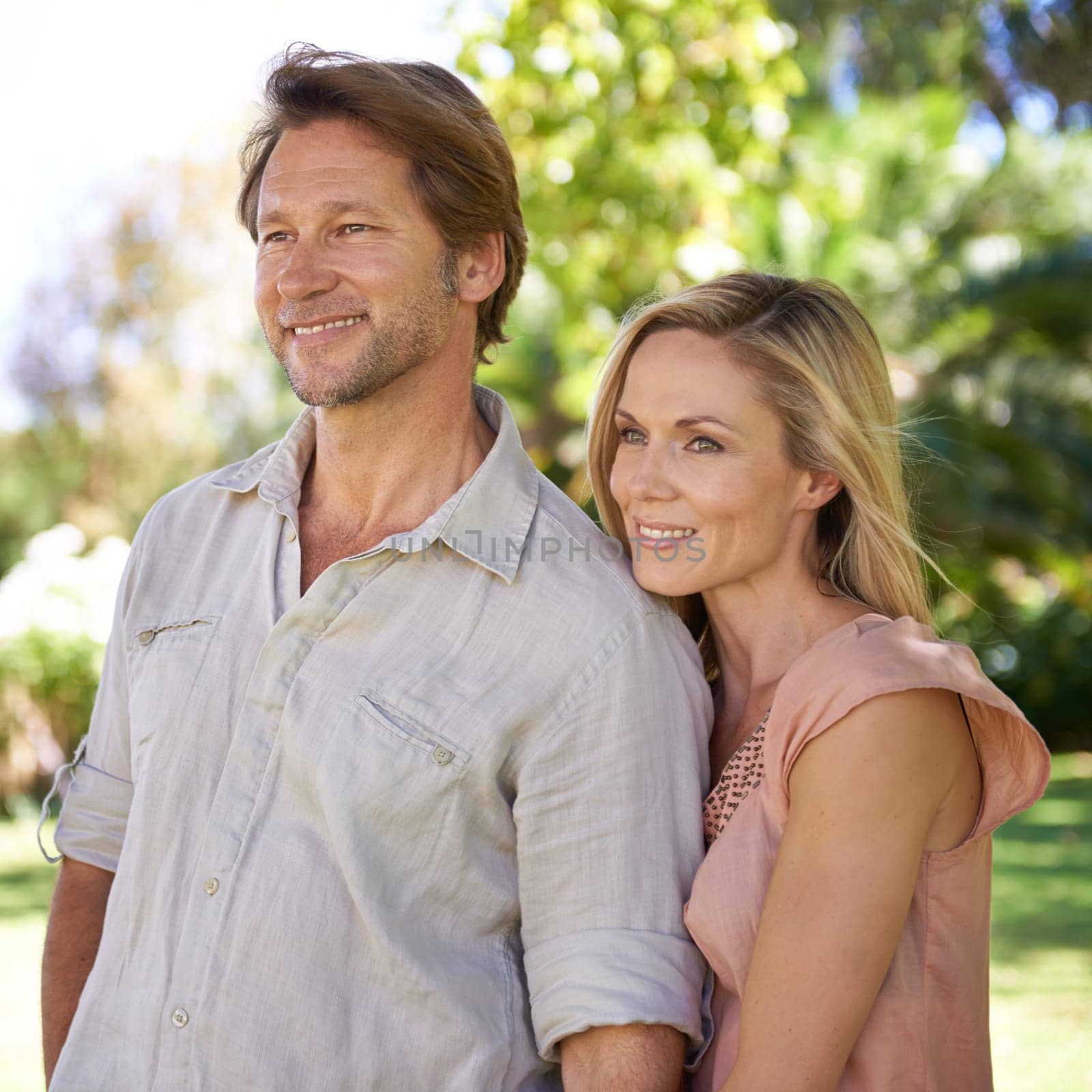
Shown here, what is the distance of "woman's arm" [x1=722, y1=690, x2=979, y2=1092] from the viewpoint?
2.01 meters

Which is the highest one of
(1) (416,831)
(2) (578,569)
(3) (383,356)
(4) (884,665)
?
(3) (383,356)

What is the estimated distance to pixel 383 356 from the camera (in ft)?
8.26

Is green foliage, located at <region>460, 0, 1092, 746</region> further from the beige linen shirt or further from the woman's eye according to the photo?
the beige linen shirt

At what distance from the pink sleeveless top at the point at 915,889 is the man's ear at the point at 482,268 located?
105 centimetres

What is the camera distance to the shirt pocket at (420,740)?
2230 millimetres

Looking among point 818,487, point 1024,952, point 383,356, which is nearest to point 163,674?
point 383,356

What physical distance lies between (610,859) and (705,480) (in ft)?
2.43

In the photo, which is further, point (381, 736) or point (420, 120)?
point (420, 120)

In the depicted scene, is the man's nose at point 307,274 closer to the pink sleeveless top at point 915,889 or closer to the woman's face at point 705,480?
the woman's face at point 705,480

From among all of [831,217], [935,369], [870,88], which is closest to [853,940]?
[831,217]

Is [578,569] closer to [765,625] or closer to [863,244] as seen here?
[765,625]

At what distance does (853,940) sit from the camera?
2016 mm

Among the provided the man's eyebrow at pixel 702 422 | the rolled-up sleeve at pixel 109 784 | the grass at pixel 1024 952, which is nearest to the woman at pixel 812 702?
the man's eyebrow at pixel 702 422

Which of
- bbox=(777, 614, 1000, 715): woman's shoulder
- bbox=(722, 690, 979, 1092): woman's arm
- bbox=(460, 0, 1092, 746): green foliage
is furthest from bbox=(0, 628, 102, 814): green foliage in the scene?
bbox=(722, 690, 979, 1092): woman's arm
